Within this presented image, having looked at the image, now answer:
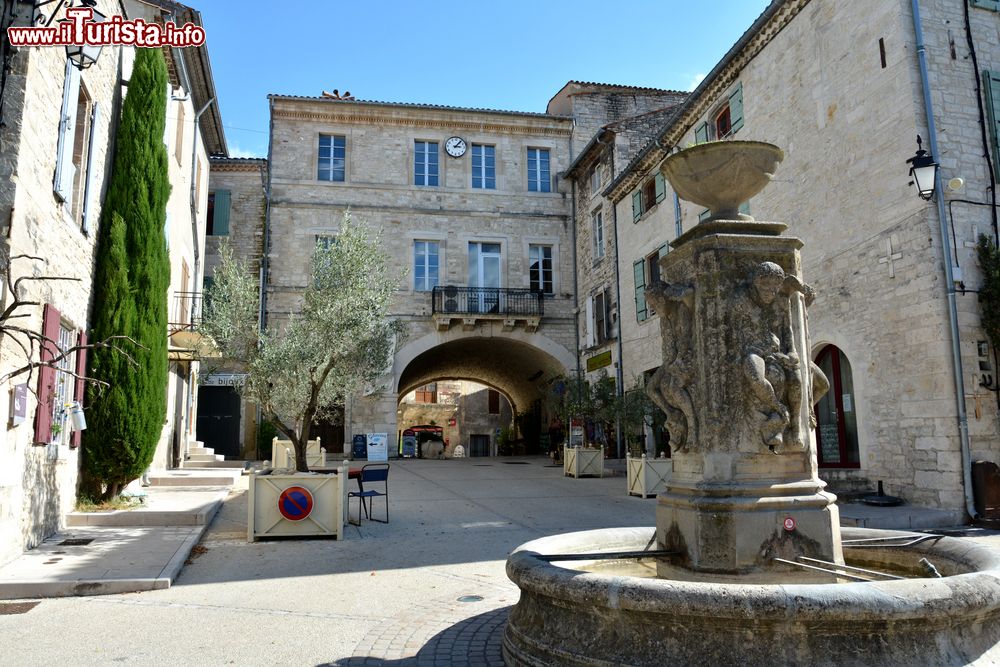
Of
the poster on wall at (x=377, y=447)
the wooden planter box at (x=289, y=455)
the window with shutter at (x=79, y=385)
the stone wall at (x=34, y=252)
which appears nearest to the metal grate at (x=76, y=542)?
the stone wall at (x=34, y=252)

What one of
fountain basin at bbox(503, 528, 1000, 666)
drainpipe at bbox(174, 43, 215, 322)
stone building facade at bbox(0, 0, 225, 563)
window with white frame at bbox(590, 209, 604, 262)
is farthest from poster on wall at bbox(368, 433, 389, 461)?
fountain basin at bbox(503, 528, 1000, 666)

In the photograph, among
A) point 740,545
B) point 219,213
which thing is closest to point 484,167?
point 219,213

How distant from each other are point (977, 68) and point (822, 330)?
13.9 feet

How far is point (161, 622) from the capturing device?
4816 mm

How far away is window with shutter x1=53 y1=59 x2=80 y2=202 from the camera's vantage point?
750 centimetres

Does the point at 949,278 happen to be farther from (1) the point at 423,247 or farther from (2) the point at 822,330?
(1) the point at 423,247

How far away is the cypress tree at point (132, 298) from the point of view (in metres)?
9.00

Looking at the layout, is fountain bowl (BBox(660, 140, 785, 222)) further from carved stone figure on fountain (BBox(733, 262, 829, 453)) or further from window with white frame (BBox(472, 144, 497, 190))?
window with white frame (BBox(472, 144, 497, 190))

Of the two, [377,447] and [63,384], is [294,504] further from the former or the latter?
[377,447]

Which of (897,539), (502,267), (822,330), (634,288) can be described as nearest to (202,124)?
(502,267)

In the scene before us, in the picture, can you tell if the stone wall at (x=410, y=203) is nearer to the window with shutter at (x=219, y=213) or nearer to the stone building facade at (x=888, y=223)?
the window with shutter at (x=219, y=213)

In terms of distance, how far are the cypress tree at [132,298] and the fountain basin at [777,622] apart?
7224 mm

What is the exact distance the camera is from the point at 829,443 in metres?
11.6

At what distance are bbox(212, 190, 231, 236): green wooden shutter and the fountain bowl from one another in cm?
2002
